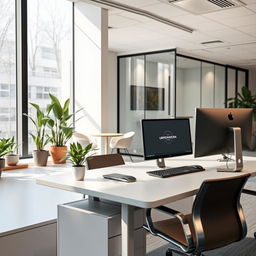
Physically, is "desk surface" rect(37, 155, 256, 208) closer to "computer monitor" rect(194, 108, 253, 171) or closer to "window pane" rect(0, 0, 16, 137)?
"computer monitor" rect(194, 108, 253, 171)

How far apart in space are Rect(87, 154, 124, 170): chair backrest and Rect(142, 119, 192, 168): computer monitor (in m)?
0.41

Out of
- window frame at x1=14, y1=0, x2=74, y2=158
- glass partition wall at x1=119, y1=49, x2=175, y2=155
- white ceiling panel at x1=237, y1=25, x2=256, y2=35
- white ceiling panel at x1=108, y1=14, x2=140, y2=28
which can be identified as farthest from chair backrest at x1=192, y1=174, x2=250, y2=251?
glass partition wall at x1=119, y1=49, x2=175, y2=155

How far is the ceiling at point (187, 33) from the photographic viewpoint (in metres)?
5.27

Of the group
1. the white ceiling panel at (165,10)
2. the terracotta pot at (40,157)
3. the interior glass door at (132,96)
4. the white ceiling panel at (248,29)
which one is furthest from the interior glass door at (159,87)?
the terracotta pot at (40,157)

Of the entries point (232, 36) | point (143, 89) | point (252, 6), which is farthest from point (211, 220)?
point (143, 89)

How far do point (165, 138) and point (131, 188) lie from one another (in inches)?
26.5

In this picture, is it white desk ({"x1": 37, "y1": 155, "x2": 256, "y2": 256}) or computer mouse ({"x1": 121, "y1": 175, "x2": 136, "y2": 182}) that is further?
computer mouse ({"x1": 121, "y1": 175, "x2": 136, "y2": 182})

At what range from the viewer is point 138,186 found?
6.86ft

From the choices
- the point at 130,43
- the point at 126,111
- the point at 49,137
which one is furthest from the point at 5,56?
the point at 126,111

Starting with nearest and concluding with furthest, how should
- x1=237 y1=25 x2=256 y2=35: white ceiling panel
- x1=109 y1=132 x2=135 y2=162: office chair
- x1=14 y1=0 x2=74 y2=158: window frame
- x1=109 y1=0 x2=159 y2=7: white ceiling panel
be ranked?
x1=109 y1=0 x2=159 y2=7: white ceiling panel, x1=14 y1=0 x2=74 y2=158: window frame, x1=237 y1=25 x2=256 y2=35: white ceiling panel, x1=109 y1=132 x2=135 y2=162: office chair

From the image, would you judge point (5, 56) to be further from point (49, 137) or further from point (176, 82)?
point (176, 82)

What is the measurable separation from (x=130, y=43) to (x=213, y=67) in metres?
3.60

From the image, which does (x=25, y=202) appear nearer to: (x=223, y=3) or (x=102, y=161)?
(x=102, y=161)

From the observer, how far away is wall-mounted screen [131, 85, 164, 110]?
8.53m
